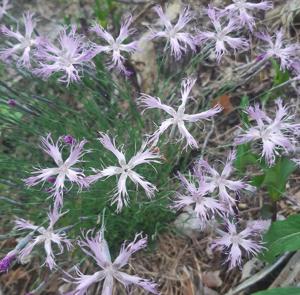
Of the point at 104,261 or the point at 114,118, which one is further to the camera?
the point at 114,118

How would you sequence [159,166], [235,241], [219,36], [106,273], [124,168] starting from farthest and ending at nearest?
[159,166]
[219,36]
[235,241]
[124,168]
[106,273]

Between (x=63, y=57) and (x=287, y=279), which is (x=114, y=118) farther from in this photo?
(x=287, y=279)

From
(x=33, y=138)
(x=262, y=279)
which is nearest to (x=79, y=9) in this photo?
(x=33, y=138)

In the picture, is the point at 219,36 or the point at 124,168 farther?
the point at 219,36

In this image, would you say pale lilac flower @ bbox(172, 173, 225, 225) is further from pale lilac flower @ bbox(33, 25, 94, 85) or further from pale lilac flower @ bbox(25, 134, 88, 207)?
pale lilac flower @ bbox(33, 25, 94, 85)

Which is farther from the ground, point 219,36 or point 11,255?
point 219,36

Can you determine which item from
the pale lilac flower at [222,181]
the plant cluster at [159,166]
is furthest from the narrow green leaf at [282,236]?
the pale lilac flower at [222,181]

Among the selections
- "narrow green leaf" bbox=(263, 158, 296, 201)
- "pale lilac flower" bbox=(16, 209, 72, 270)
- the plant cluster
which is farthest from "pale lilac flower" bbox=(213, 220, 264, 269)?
"pale lilac flower" bbox=(16, 209, 72, 270)

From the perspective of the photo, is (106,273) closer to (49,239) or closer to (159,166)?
(49,239)

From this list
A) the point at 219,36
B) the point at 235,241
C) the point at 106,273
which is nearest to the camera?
the point at 106,273

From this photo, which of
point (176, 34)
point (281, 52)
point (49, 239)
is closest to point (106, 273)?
point (49, 239)

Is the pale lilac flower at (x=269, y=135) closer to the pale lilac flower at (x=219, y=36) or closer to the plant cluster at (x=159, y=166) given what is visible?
the plant cluster at (x=159, y=166)
